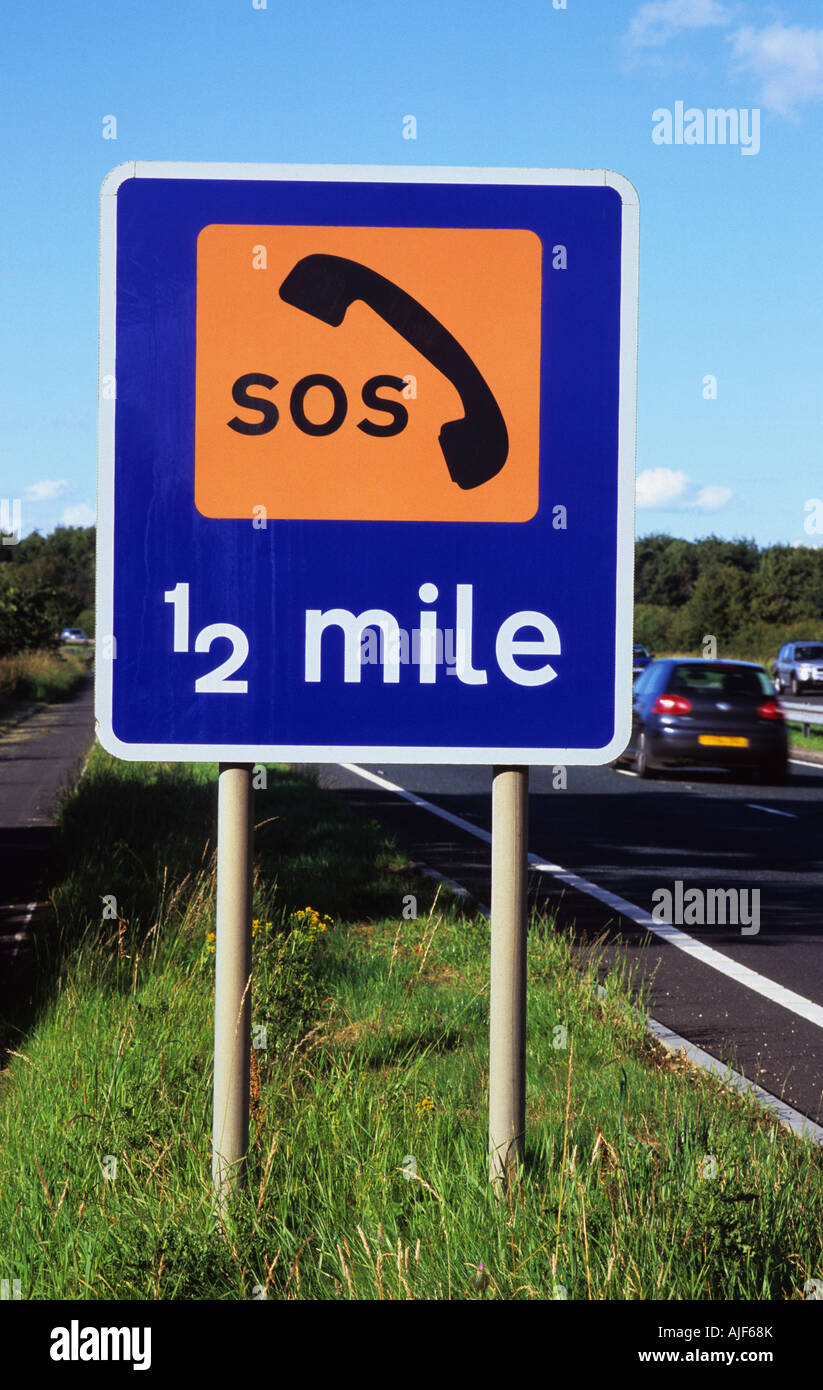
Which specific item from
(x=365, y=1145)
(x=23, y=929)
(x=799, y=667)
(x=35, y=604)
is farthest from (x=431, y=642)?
(x=35, y=604)

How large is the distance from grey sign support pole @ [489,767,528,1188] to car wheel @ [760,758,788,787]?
18202 mm

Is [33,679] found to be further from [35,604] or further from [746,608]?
[746,608]

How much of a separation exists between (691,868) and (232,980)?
31.1 feet

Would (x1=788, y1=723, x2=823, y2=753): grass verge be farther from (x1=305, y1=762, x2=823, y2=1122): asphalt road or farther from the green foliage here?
the green foliage

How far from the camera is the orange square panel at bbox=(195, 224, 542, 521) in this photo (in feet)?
10.2

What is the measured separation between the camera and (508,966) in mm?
3096

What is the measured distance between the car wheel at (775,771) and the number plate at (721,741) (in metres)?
0.52

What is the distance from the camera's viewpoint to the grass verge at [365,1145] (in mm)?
3043

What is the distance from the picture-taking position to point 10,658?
5212cm

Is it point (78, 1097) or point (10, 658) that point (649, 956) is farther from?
point (10, 658)

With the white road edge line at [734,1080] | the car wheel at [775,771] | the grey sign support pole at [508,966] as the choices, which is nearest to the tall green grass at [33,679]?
the car wheel at [775,771]

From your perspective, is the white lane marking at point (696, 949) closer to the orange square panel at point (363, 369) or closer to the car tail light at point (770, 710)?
the orange square panel at point (363, 369)

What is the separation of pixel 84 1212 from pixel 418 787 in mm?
15810
